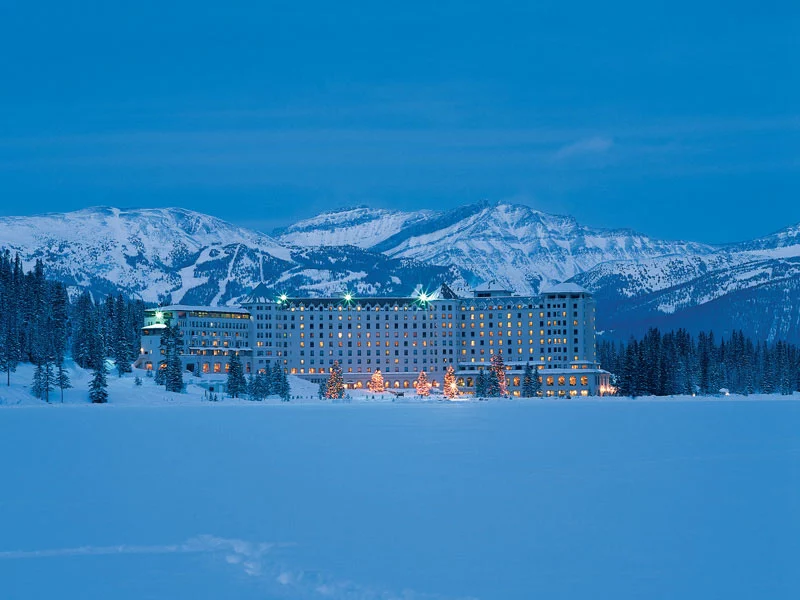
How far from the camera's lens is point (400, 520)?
131ft

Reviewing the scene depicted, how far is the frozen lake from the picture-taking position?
30094 millimetres

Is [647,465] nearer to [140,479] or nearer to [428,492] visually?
[428,492]

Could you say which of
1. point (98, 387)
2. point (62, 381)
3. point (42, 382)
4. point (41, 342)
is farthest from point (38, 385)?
point (41, 342)

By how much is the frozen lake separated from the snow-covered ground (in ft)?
0.34

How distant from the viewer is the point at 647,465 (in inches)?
2375

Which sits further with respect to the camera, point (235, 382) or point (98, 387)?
point (235, 382)

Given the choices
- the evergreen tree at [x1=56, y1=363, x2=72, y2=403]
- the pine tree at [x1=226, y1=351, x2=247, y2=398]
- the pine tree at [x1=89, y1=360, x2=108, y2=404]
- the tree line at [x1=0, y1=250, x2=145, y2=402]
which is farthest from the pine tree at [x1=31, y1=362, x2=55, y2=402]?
the pine tree at [x1=226, y1=351, x2=247, y2=398]

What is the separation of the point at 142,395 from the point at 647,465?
127 meters

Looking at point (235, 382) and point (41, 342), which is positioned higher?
point (41, 342)

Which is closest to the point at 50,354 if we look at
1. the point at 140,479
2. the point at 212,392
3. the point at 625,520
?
the point at 212,392

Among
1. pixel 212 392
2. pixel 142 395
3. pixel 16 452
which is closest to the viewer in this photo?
pixel 16 452

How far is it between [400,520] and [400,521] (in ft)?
0.72

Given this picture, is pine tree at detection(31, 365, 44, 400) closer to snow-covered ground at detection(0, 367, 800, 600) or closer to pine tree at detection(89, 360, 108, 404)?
pine tree at detection(89, 360, 108, 404)

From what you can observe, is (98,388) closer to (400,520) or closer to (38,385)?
(38,385)
